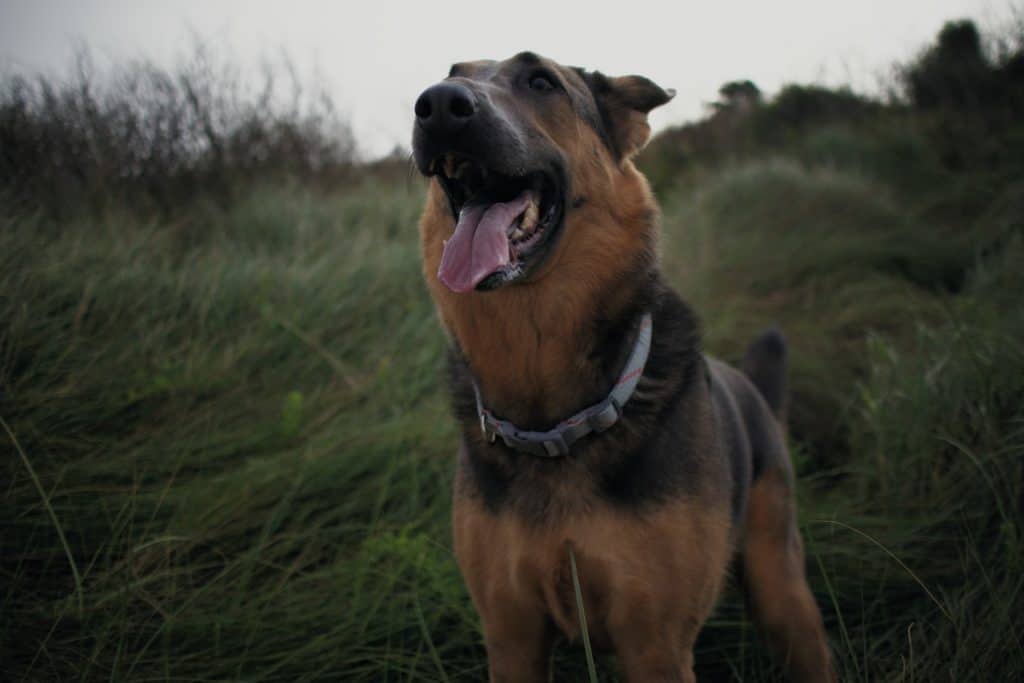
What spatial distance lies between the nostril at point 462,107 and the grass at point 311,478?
1538mm

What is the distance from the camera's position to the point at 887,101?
10727 mm

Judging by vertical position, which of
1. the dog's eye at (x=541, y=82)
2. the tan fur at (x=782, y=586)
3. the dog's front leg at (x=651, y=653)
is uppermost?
the dog's eye at (x=541, y=82)

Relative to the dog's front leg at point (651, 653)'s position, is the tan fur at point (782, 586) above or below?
below

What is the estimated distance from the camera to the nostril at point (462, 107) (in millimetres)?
1844

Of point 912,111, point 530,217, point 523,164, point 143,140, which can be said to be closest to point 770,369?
point 530,217

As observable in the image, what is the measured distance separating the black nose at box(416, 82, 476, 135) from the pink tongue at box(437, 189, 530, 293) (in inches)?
10.4

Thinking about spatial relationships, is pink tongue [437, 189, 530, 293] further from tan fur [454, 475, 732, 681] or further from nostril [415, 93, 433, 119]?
tan fur [454, 475, 732, 681]

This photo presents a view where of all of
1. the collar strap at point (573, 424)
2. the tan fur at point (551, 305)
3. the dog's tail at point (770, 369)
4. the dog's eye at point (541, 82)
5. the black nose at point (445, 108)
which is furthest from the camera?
the dog's tail at point (770, 369)

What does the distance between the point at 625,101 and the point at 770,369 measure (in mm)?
1367

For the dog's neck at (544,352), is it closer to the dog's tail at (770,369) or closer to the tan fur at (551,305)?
the tan fur at (551,305)

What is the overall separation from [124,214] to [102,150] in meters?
0.61

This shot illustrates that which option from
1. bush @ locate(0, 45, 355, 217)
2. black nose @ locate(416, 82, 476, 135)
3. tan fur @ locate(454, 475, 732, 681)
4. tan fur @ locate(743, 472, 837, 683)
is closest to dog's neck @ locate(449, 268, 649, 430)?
tan fur @ locate(454, 475, 732, 681)

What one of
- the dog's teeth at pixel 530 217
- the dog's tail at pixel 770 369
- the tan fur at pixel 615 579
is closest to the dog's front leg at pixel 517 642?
the tan fur at pixel 615 579

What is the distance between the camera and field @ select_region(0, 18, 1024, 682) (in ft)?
7.79
